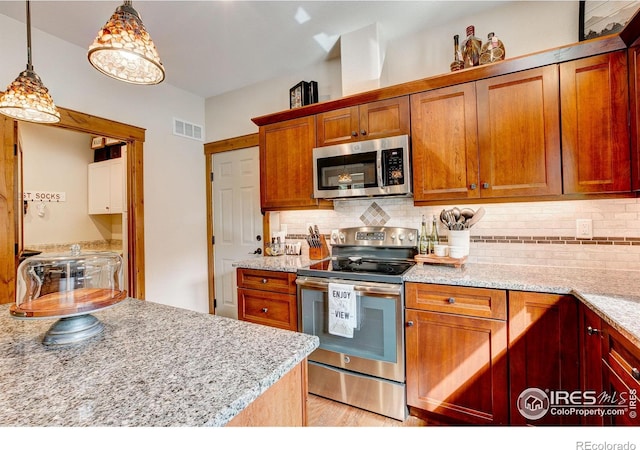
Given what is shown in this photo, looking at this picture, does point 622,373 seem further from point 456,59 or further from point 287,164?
point 287,164

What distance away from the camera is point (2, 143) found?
2043 mm

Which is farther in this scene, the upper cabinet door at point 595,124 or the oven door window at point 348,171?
the oven door window at point 348,171

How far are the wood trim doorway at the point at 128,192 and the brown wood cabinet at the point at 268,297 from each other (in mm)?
1196

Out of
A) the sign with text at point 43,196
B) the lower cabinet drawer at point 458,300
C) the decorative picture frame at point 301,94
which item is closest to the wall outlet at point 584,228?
the lower cabinet drawer at point 458,300

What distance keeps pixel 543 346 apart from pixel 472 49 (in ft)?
6.23

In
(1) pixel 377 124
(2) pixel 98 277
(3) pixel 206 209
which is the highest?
(1) pixel 377 124

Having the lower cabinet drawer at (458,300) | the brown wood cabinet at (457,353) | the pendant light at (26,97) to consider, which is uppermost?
the pendant light at (26,97)

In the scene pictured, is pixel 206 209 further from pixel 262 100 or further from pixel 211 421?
pixel 211 421

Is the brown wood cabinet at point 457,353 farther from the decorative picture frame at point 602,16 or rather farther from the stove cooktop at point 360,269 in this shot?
the decorative picture frame at point 602,16

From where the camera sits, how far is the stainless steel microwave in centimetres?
205

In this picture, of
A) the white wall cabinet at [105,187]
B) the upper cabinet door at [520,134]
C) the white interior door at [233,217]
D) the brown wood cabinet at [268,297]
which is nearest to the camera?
the upper cabinet door at [520,134]

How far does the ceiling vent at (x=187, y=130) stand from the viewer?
323cm

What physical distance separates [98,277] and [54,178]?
3.90 metres

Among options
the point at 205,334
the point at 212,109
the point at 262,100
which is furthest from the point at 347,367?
the point at 212,109
